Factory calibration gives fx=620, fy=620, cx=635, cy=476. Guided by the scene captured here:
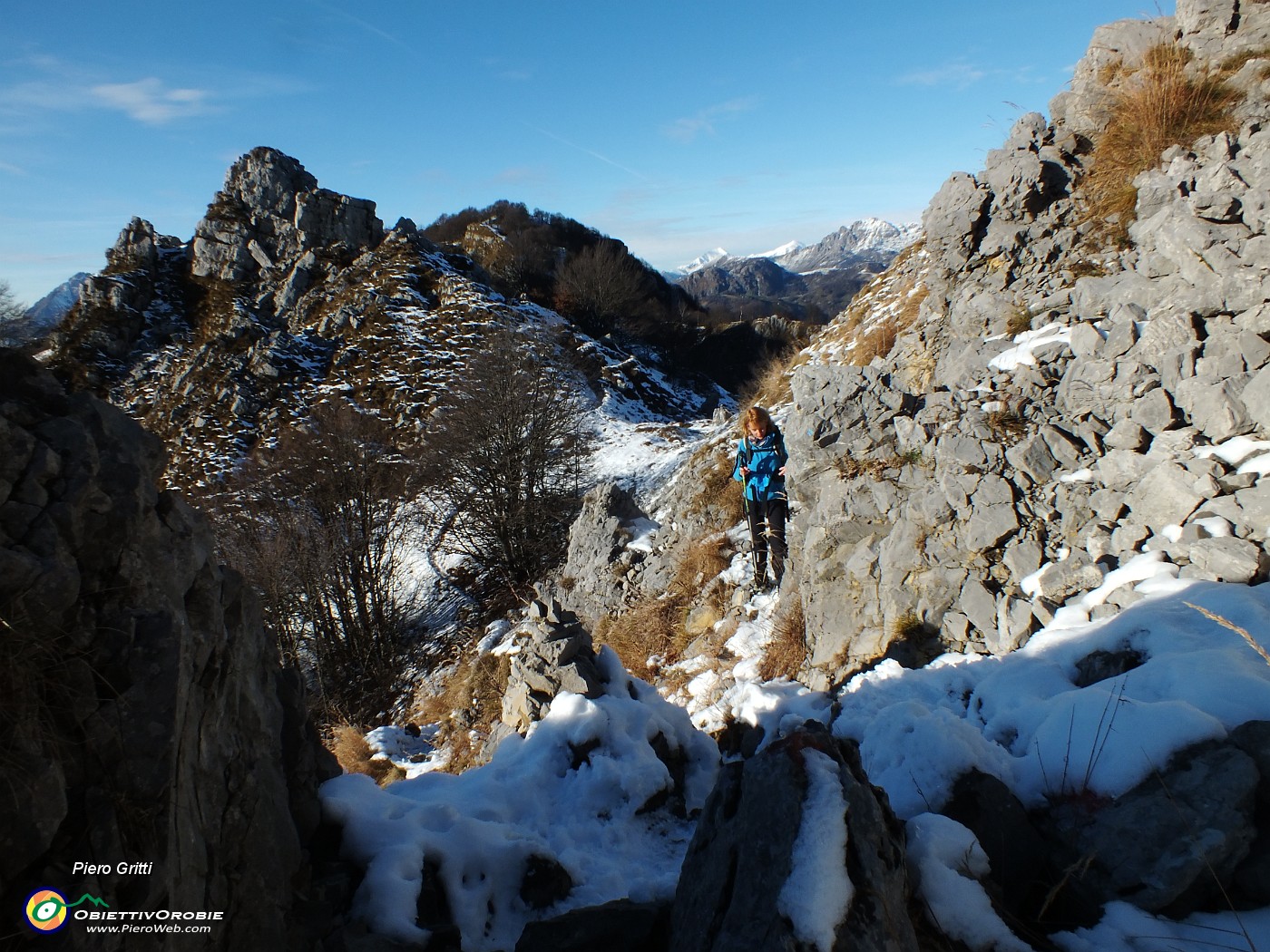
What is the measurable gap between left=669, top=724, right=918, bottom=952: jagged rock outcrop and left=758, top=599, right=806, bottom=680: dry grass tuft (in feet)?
13.8

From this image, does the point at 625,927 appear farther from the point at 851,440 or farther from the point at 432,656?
the point at 432,656

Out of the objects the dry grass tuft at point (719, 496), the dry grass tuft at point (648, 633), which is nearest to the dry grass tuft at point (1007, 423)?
the dry grass tuft at point (648, 633)

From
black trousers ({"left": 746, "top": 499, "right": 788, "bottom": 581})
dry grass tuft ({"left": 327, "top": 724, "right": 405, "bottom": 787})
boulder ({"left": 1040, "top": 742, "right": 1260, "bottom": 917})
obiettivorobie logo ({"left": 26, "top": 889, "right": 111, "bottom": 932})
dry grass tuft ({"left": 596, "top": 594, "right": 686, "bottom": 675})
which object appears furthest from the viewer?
dry grass tuft ({"left": 596, "top": 594, "right": 686, "bottom": 675})

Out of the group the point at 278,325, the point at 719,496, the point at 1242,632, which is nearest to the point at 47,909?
the point at 1242,632

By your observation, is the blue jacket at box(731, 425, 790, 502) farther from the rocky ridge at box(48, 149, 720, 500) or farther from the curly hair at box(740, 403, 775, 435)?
the rocky ridge at box(48, 149, 720, 500)

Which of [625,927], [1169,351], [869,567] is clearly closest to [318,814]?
[625,927]

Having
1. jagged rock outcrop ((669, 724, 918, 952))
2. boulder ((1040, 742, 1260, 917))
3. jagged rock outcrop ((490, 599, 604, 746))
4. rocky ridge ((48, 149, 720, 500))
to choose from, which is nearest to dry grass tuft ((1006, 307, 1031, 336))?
boulder ((1040, 742, 1260, 917))

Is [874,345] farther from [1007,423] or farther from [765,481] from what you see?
[1007,423]

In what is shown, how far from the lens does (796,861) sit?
2457 mm

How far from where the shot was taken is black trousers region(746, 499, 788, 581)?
809 cm

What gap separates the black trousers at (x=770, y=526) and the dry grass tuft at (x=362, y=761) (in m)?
6.34

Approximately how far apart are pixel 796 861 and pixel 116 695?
267 cm

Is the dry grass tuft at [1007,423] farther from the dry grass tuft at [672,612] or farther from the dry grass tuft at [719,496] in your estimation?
the dry grass tuft at [719,496]

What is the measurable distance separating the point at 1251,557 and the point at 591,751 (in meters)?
4.58
